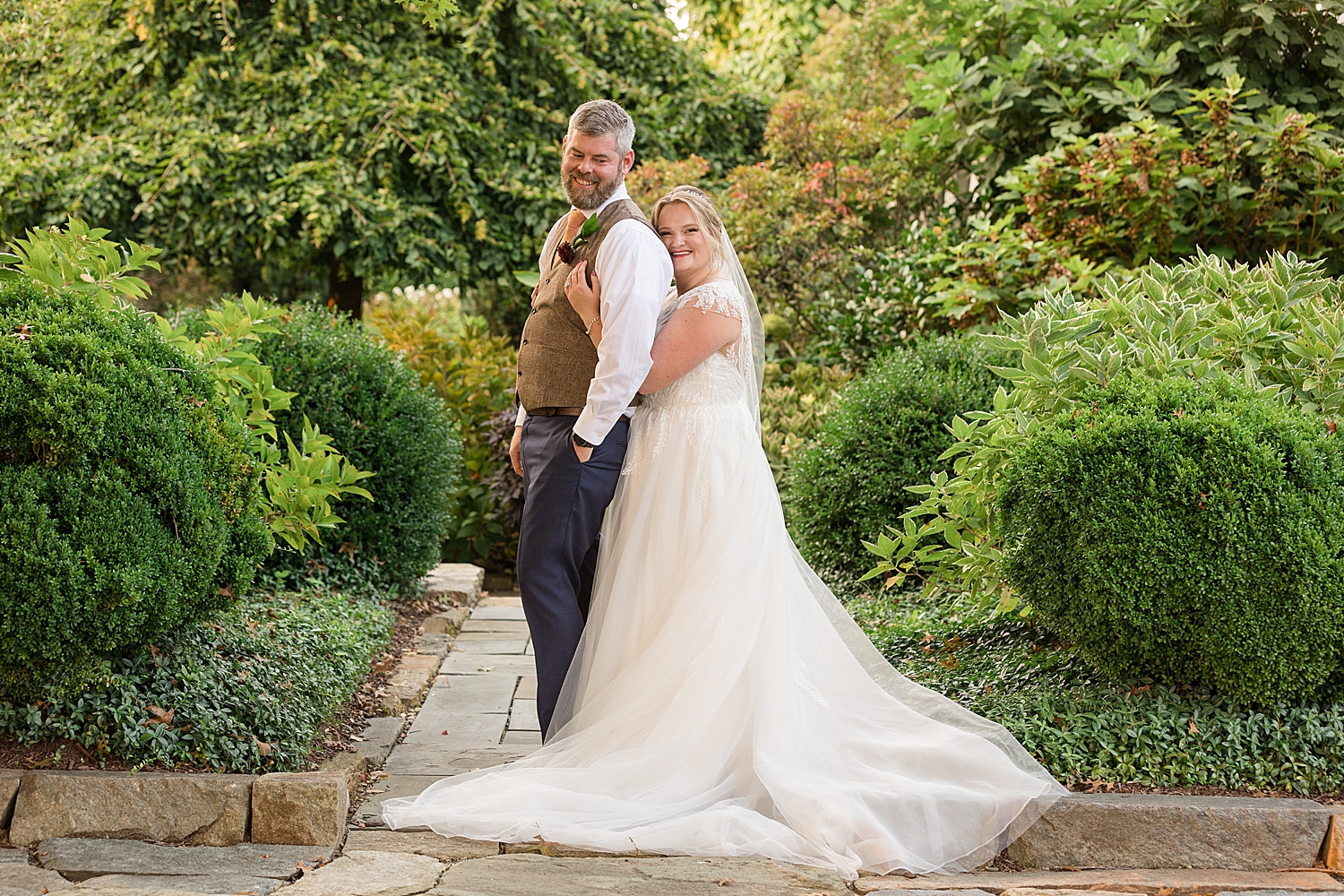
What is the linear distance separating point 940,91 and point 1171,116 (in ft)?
4.54

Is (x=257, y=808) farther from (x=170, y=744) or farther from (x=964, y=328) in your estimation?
(x=964, y=328)

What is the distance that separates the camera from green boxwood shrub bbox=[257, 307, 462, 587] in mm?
5414

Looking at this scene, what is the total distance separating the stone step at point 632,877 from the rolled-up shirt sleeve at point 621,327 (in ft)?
4.00

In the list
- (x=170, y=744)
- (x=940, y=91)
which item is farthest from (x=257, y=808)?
(x=940, y=91)

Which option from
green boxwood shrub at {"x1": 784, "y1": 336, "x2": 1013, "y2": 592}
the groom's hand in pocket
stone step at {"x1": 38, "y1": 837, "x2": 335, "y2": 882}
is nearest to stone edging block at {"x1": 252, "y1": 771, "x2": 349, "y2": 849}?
stone step at {"x1": 38, "y1": 837, "x2": 335, "y2": 882}

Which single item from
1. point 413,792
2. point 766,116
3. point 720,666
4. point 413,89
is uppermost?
point 766,116

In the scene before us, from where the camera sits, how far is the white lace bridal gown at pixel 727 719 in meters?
2.98

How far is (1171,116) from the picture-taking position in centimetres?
649

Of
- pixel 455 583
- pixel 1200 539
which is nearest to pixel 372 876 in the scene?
pixel 1200 539

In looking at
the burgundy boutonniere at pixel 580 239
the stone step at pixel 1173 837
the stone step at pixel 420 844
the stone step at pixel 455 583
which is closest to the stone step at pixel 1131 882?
the stone step at pixel 1173 837

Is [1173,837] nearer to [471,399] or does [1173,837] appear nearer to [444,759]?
[444,759]

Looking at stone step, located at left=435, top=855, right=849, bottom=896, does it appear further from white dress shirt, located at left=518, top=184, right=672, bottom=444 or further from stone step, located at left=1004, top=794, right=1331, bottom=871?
white dress shirt, located at left=518, top=184, right=672, bottom=444

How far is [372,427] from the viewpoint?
5504 mm

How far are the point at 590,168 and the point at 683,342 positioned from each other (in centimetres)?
63
